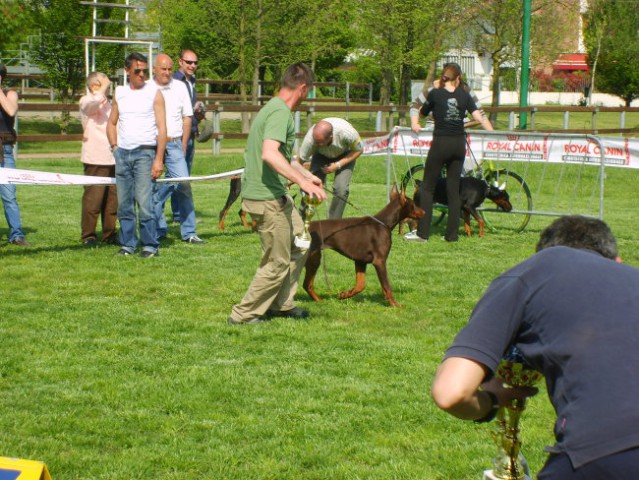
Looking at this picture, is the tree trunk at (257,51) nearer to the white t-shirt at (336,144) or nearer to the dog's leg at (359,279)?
the white t-shirt at (336,144)

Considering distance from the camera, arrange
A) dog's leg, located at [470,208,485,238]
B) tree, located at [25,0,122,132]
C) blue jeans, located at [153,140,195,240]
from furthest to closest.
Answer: tree, located at [25,0,122,132] → dog's leg, located at [470,208,485,238] → blue jeans, located at [153,140,195,240]

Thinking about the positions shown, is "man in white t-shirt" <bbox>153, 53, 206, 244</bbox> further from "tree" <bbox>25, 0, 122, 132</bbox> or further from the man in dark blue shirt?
"tree" <bbox>25, 0, 122, 132</bbox>

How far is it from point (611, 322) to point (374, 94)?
4813 cm

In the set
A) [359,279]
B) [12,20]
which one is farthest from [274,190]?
[12,20]

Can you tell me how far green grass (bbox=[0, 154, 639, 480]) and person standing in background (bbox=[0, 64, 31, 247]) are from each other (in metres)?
0.22

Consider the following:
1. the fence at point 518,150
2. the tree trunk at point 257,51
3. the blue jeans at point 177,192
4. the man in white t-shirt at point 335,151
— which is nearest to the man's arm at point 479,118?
the fence at point 518,150

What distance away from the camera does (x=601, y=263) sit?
2619 millimetres

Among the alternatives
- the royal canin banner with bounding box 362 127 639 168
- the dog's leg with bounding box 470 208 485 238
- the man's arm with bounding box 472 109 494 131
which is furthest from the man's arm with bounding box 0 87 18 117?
the dog's leg with bounding box 470 208 485 238

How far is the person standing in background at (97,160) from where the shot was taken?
35.4 ft

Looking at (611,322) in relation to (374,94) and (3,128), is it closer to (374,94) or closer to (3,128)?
(3,128)

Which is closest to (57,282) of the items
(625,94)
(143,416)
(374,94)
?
(143,416)

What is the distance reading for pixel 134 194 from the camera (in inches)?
406

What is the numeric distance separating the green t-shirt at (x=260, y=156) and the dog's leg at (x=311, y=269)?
47.7 inches

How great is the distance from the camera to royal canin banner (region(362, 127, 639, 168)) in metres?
13.0
